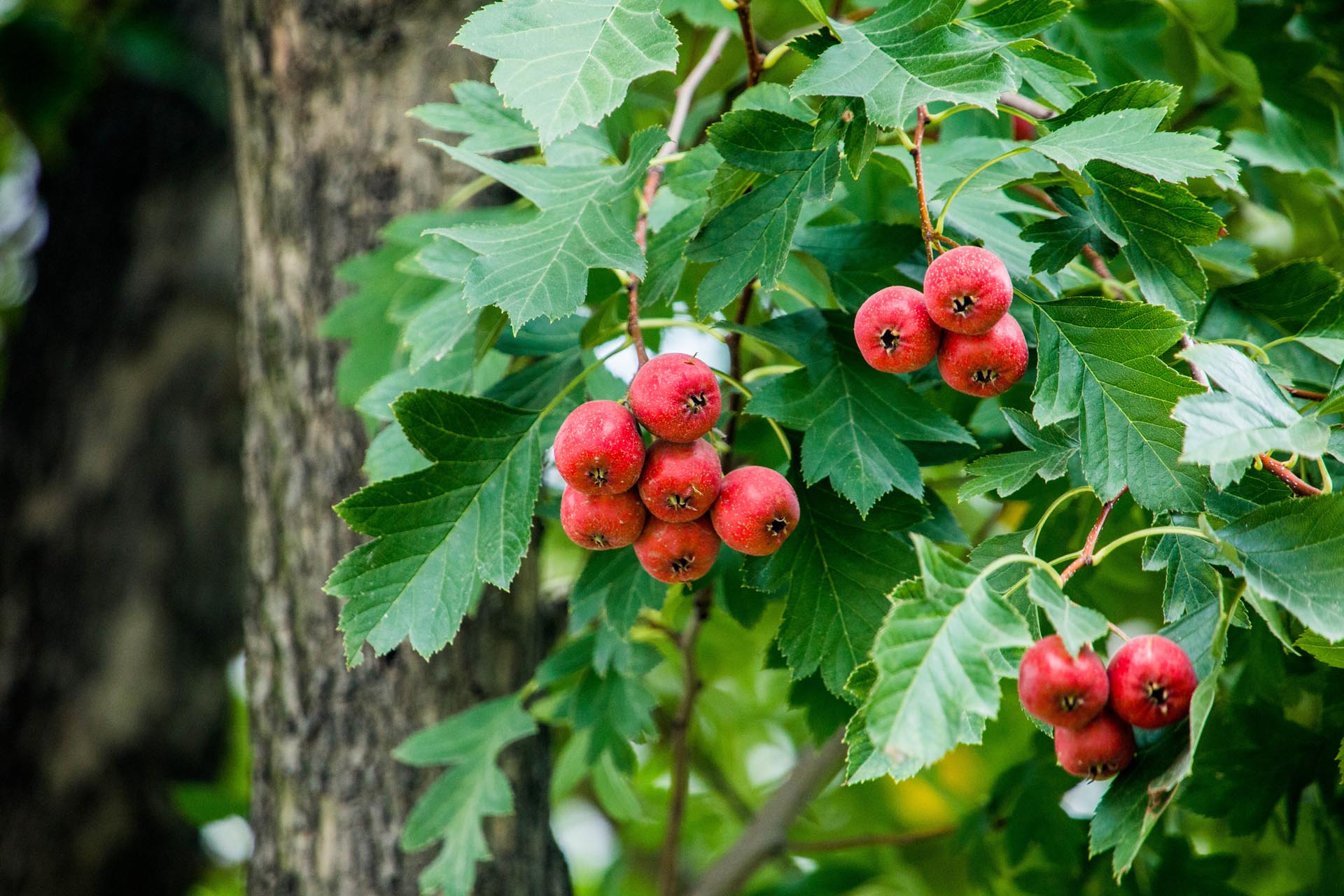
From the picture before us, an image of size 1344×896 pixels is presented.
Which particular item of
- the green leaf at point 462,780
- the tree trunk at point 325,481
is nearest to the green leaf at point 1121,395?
the green leaf at point 462,780

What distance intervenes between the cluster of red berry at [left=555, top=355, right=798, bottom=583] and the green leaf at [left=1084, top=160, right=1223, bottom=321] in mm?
463

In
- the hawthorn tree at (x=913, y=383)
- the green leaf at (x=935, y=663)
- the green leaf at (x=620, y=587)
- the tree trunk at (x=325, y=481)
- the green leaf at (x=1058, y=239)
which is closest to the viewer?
the green leaf at (x=935, y=663)

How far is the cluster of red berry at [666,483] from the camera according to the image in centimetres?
108

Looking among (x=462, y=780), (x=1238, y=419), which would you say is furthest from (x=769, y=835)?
(x=1238, y=419)

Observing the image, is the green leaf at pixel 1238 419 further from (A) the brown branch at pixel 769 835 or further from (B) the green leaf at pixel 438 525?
(A) the brown branch at pixel 769 835

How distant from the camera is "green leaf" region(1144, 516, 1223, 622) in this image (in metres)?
1.05

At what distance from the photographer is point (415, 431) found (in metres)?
1.20

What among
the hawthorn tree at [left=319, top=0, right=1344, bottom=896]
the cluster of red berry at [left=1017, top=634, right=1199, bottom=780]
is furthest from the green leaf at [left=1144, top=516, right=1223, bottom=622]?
the cluster of red berry at [left=1017, top=634, right=1199, bottom=780]

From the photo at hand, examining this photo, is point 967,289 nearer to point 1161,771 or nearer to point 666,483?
point 666,483

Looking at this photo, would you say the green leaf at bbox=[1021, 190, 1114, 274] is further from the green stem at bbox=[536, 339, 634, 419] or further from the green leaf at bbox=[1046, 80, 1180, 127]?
the green stem at bbox=[536, 339, 634, 419]

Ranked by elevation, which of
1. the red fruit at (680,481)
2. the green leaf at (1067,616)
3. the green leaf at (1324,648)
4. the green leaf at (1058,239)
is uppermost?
the green leaf at (1058,239)

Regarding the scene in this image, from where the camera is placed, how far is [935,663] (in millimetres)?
863

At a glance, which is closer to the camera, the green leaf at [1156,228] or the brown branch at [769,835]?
the green leaf at [1156,228]

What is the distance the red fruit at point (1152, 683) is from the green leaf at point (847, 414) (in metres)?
0.34
